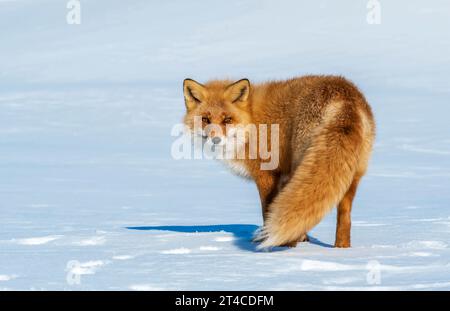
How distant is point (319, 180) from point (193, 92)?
2157mm

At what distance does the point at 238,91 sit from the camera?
7129mm

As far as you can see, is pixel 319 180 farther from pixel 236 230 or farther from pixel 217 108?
pixel 236 230

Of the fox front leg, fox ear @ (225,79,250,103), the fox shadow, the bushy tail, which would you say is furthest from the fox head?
the bushy tail

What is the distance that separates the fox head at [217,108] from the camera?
6.87m

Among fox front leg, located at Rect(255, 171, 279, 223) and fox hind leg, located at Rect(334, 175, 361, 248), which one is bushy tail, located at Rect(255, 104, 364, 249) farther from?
fox front leg, located at Rect(255, 171, 279, 223)

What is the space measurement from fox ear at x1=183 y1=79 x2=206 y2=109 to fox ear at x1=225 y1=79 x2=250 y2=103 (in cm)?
28

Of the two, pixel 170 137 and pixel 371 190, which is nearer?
pixel 371 190

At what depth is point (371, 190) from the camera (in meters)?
11.4

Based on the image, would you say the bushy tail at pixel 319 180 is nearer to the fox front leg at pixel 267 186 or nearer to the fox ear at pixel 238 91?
the fox front leg at pixel 267 186

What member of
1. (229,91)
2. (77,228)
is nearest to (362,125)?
(229,91)

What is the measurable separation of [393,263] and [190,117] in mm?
2828

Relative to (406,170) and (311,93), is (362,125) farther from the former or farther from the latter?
(406,170)

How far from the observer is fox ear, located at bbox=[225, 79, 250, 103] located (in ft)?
23.3

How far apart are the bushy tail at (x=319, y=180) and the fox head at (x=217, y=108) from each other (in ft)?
3.80
